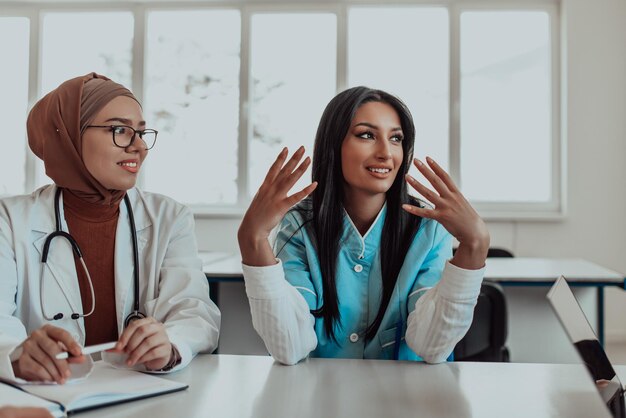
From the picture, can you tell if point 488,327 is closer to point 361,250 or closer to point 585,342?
point 361,250

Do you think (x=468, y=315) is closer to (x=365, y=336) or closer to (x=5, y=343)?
(x=365, y=336)

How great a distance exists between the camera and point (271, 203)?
1123mm

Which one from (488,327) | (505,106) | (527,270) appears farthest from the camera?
(505,106)

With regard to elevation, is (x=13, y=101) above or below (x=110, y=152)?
above

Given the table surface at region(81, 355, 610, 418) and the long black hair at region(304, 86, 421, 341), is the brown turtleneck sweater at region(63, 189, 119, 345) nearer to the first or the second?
the table surface at region(81, 355, 610, 418)

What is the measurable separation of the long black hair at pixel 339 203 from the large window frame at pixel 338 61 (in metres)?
3.47

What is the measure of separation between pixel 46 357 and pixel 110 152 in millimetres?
524

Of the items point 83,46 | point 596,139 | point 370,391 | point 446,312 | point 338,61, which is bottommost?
point 370,391

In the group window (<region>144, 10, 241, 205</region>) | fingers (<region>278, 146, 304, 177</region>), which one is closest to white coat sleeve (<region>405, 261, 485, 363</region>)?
fingers (<region>278, 146, 304, 177</region>)

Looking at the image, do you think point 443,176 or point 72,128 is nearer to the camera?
point 443,176

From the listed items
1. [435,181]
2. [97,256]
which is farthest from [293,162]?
[97,256]

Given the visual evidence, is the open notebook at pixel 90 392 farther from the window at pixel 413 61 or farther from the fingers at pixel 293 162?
the window at pixel 413 61

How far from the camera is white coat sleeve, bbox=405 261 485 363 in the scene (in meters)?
1.17

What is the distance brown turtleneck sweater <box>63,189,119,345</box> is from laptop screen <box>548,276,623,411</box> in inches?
37.6
